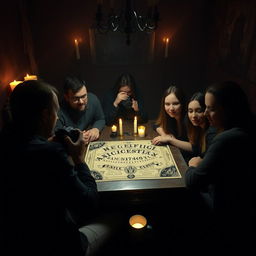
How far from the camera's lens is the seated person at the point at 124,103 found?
10.3 ft

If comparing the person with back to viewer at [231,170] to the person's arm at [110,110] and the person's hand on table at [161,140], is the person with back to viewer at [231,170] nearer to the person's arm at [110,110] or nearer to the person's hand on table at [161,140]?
the person's hand on table at [161,140]

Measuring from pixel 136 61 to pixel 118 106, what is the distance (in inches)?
49.4

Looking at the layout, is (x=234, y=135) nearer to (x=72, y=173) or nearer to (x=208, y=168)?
(x=208, y=168)

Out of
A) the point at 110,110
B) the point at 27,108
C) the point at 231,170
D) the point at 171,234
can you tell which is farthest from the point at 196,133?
the point at 27,108

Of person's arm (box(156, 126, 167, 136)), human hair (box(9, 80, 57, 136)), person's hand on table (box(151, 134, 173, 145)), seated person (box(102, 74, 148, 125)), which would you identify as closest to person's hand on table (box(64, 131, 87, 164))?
human hair (box(9, 80, 57, 136))

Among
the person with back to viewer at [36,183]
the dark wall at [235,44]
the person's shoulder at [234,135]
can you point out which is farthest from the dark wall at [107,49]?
the person's shoulder at [234,135]

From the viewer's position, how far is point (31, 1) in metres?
3.67

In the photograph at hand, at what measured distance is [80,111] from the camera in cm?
297

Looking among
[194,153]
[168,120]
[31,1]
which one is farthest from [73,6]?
[194,153]

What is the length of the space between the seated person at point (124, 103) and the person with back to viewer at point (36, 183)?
1.79 meters

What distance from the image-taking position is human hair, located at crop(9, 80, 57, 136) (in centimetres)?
126

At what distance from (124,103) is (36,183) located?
7.20 ft

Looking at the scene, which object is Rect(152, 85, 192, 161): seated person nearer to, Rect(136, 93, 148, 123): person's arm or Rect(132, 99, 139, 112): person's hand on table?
Rect(136, 93, 148, 123): person's arm

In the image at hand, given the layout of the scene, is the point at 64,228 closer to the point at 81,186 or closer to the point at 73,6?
the point at 81,186
